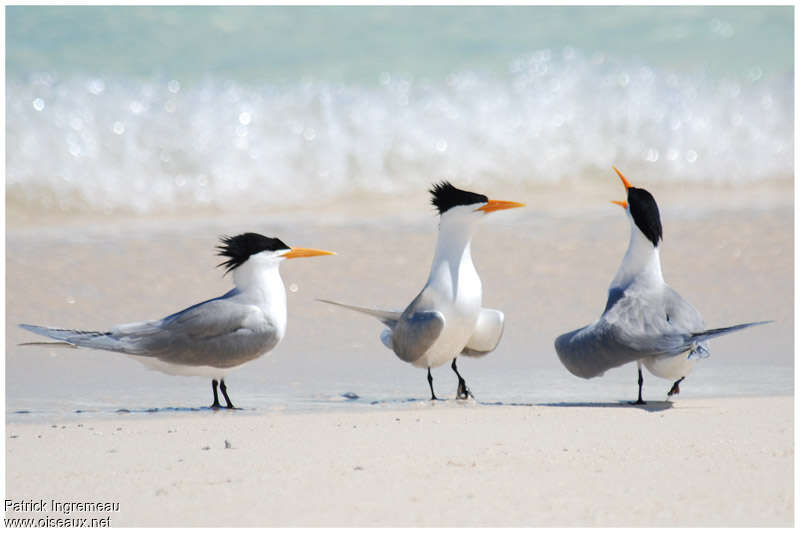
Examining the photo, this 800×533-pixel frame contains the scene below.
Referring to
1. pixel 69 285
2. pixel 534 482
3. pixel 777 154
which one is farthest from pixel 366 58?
pixel 534 482

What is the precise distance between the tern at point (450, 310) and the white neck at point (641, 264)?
51cm

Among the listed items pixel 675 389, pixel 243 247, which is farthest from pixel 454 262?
pixel 675 389

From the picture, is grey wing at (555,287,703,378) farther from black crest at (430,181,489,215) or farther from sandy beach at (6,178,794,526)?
black crest at (430,181,489,215)

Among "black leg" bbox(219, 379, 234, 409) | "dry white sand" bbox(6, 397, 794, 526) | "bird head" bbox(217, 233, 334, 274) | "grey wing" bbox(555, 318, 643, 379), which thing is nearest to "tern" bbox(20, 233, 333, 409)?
"black leg" bbox(219, 379, 234, 409)

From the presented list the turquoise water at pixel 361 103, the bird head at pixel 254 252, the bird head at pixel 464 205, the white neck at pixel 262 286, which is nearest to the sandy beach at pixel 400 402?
the white neck at pixel 262 286

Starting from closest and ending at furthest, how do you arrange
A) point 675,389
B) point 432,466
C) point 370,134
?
point 432,466 → point 675,389 → point 370,134

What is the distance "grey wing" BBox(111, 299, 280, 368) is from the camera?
478 centimetres

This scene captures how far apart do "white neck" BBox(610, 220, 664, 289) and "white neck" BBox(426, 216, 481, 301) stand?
60cm

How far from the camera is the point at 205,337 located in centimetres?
479

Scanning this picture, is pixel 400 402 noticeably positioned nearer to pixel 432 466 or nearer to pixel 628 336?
pixel 628 336

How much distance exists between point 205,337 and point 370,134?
6.73 metres

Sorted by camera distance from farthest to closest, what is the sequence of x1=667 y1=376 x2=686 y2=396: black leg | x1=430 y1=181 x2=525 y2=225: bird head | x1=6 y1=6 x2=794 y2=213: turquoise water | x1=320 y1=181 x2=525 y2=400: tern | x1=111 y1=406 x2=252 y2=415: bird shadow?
x1=6 y1=6 x2=794 y2=213: turquoise water < x1=430 y1=181 x2=525 y2=225: bird head < x1=320 y1=181 x2=525 y2=400: tern < x1=667 y1=376 x2=686 y2=396: black leg < x1=111 y1=406 x2=252 y2=415: bird shadow

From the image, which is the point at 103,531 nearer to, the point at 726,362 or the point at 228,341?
the point at 228,341

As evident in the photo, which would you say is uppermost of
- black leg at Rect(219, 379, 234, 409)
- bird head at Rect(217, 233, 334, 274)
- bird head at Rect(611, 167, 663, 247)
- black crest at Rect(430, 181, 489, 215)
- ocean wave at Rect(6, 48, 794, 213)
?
ocean wave at Rect(6, 48, 794, 213)
